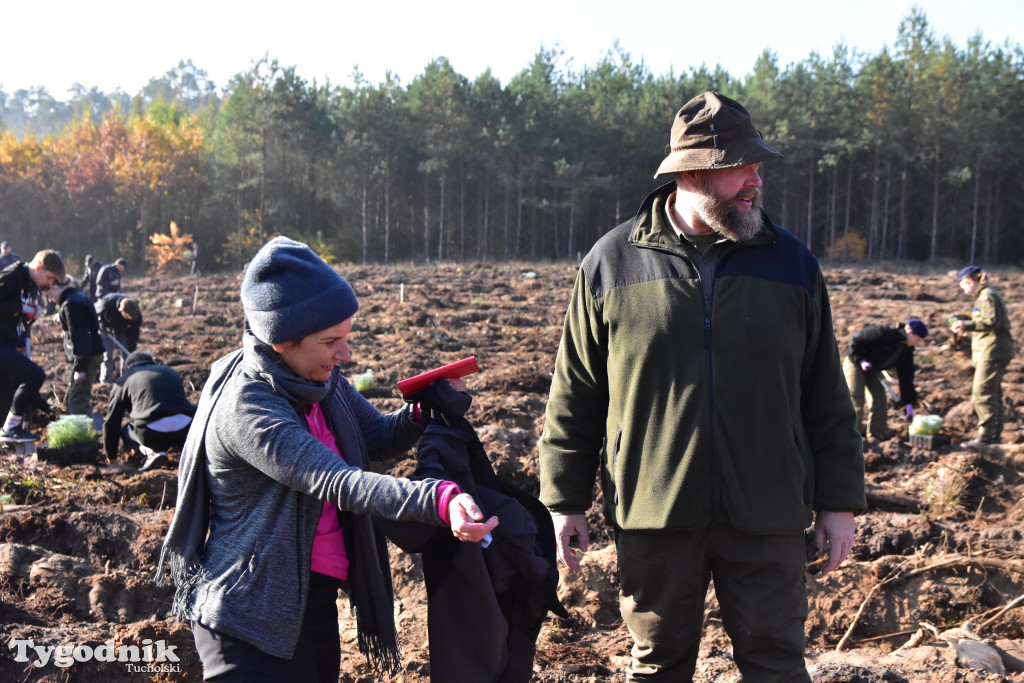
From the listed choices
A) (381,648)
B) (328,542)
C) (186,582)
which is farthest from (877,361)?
(186,582)

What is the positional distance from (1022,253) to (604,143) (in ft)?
68.0

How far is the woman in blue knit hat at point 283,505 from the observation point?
195 centimetres

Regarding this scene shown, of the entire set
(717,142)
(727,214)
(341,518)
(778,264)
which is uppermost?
(717,142)

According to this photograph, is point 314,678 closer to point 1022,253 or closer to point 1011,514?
point 1011,514

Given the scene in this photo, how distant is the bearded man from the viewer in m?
2.34

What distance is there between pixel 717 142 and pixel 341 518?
59.2 inches

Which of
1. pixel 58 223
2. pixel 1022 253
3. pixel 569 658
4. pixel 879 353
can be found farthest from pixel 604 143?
pixel 569 658

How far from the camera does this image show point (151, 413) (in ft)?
23.1

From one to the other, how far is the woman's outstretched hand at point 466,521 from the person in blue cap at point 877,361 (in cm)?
714

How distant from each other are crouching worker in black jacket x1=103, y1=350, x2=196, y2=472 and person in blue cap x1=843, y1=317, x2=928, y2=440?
247 inches

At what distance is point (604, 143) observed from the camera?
41844 millimetres

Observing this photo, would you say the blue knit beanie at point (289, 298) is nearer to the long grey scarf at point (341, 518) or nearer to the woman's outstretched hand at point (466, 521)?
the long grey scarf at point (341, 518)

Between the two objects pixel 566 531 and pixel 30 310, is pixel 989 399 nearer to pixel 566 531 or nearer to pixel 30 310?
pixel 566 531

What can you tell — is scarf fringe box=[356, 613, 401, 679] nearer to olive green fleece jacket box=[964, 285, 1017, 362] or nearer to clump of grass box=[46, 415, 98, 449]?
clump of grass box=[46, 415, 98, 449]
